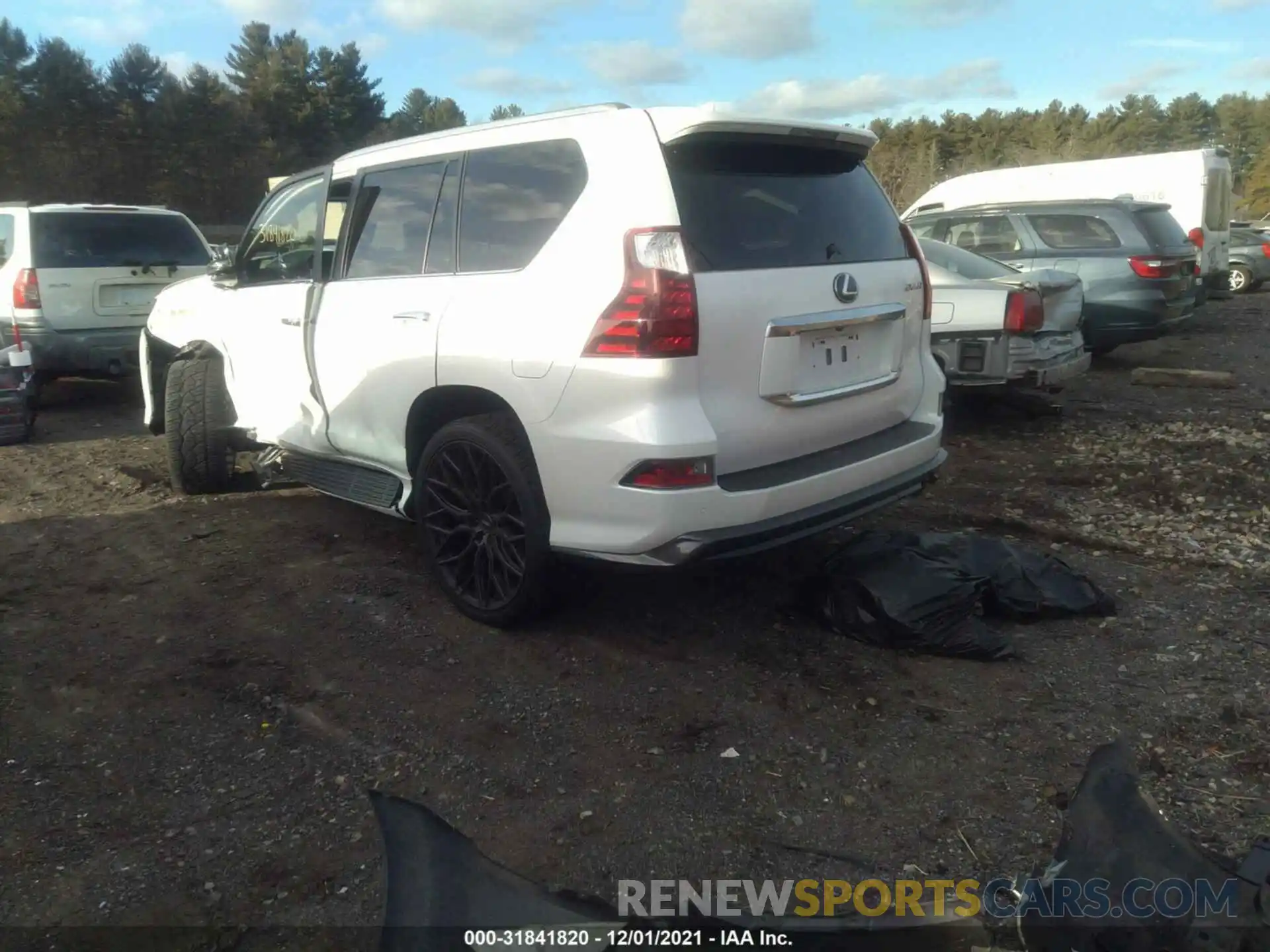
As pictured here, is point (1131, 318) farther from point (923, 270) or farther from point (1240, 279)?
point (1240, 279)

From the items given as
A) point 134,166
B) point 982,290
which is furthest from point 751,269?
point 134,166

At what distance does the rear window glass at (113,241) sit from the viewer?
8516mm

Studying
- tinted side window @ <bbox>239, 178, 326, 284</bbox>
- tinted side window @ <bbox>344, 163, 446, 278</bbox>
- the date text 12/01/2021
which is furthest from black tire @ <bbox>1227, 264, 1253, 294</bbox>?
the date text 12/01/2021

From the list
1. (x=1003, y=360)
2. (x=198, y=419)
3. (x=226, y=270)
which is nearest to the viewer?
(x=226, y=270)

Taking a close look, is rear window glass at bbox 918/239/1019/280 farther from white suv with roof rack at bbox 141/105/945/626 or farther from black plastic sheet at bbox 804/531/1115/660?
black plastic sheet at bbox 804/531/1115/660

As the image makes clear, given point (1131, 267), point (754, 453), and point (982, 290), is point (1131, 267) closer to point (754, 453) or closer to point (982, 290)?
point (982, 290)

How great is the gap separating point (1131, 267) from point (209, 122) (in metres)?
38.5

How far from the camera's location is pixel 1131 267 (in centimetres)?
1036

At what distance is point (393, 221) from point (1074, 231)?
29.0 feet

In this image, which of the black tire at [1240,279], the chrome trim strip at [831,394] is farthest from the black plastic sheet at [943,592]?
the black tire at [1240,279]

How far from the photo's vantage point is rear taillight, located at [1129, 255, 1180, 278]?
10.3m

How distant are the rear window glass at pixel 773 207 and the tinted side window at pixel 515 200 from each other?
0.44m

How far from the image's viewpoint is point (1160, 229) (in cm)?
1069

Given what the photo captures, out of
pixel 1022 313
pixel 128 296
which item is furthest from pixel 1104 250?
pixel 128 296
